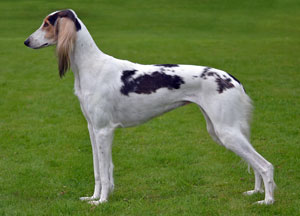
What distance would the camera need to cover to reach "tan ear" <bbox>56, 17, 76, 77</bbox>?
547 cm

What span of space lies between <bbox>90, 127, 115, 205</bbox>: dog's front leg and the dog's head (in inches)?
34.9

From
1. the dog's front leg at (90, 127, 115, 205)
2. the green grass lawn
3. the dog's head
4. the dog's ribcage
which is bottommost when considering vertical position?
the green grass lawn

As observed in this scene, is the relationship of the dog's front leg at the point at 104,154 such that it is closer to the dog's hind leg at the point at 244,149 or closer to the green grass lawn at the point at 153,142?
the green grass lawn at the point at 153,142

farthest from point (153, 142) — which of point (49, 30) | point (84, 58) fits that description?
point (49, 30)

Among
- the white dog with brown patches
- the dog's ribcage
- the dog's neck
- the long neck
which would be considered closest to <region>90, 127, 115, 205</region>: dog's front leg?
the white dog with brown patches

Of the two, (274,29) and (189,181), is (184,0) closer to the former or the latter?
(274,29)

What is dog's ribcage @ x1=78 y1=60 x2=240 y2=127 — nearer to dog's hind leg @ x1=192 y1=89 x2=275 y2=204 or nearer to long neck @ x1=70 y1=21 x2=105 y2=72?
dog's hind leg @ x1=192 y1=89 x2=275 y2=204

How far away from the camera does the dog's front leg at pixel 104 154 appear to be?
560cm

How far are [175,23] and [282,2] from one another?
29.2 feet

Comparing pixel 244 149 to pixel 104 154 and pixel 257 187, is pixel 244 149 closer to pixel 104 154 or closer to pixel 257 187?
pixel 257 187

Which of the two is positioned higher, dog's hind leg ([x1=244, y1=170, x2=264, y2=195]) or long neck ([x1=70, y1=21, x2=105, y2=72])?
long neck ([x1=70, y1=21, x2=105, y2=72])

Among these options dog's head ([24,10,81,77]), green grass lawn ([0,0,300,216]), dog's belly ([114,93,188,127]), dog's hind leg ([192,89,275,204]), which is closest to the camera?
dog's hind leg ([192,89,275,204])

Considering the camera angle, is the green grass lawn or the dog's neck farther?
the green grass lawn

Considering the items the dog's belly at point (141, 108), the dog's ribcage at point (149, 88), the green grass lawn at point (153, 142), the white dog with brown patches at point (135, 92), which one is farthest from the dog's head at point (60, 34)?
the green grass lawn at point (153, 142)
